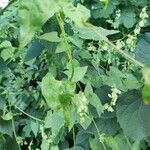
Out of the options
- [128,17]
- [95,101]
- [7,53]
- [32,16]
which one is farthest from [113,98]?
[128,17]

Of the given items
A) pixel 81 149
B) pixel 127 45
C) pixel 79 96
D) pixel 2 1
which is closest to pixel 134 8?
pixel 2 1

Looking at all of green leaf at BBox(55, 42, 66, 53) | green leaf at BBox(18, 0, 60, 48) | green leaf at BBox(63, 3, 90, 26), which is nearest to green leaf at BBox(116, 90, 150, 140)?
green leaf at BBox(55, 42, 66, 53)

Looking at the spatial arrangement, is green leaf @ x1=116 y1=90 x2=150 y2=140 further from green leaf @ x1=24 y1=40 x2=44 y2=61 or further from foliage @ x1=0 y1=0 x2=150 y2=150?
green leaf @ x1=24 y1=40 x2=44 y2=61

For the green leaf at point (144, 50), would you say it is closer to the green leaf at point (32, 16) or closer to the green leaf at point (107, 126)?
the green leaf at point (107, 126)

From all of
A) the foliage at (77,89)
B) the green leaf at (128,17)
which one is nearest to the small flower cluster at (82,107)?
the foliage at (77,89)

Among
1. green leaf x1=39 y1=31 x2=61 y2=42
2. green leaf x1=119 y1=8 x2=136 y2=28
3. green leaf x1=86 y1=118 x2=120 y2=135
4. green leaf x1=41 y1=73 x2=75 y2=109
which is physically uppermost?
green leaf x1=41 y1=73 x2=75 y2=109

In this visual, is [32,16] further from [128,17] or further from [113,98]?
[128,17]
